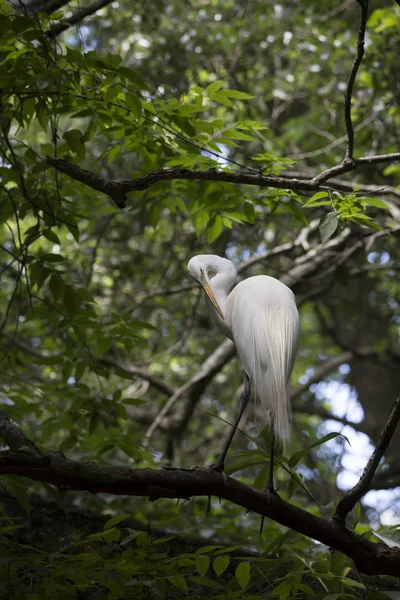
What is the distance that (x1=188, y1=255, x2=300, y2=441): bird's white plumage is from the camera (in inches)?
75.5

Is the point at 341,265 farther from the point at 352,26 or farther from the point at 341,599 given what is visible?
the point at 352,26

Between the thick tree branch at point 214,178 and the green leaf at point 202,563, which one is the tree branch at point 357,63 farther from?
the green leaf at point 202,563

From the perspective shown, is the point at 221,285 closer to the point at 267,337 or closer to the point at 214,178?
the point at 267,337

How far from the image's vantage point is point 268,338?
6.45ft

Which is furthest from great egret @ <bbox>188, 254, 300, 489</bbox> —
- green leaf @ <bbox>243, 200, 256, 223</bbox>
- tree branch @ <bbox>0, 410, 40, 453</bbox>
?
tree branch @ <bbox>0, 410, 40, 453</bbox>

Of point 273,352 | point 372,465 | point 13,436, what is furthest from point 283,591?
point 13,436

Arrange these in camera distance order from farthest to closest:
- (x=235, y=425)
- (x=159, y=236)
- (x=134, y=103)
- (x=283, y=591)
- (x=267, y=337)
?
1. (x=159, y=236)
2. (x=134, y=103)
3. (x=267, y=337)
4. (x=235, y=425)
5. (x=283, y=591)

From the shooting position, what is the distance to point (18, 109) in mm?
2309

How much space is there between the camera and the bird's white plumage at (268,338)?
6.30 feet

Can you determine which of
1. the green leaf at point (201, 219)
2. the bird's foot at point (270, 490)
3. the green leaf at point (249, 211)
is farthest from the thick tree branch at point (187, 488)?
the green leaf at point (201, 219)

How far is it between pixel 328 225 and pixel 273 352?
0.43 metres

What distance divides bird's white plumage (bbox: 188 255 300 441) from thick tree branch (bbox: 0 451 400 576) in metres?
0.24

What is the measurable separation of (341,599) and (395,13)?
340cm

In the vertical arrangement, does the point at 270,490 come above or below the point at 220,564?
above
